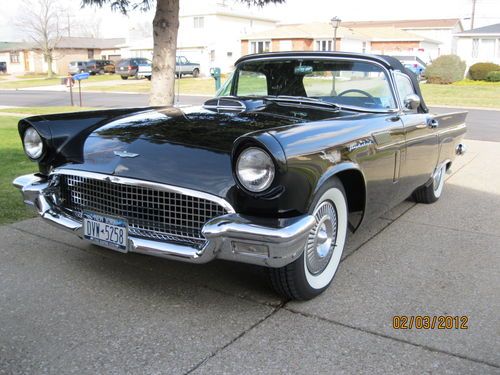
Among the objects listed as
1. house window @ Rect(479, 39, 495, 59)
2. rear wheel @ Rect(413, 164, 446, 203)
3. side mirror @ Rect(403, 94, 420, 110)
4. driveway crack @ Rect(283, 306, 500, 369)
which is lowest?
driveway crack @ Rect(283, 306, 500, 369)

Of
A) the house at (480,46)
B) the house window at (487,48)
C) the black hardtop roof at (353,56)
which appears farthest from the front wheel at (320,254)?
the house window at (487,48)

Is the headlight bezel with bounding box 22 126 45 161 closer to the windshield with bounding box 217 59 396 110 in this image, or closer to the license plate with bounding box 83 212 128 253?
the license plate with bounding box 83 212 128 253

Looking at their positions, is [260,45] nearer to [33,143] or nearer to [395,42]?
[395,42]

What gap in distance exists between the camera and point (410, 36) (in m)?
44.8

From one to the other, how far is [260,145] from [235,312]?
3.30 ft

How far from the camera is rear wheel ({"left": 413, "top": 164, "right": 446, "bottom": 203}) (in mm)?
5438

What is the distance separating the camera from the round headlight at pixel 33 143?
12.2 ft

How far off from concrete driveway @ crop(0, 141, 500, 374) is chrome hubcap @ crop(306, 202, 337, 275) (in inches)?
8.6

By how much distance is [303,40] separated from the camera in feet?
137

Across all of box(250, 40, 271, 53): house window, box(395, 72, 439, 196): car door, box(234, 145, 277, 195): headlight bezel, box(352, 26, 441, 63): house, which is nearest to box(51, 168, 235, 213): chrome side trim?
box(234, 145, 277, 195): headlight bezel

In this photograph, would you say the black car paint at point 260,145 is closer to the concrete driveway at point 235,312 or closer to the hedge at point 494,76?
the concrete driveway at point 235,312

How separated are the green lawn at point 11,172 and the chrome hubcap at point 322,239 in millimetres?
2025

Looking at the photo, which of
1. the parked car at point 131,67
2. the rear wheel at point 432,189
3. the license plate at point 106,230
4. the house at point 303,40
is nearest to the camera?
the license plate at point 106,230

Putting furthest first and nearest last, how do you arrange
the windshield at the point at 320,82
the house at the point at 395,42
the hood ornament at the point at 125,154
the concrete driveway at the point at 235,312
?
the house at the point at 395,42, the windshield at the point at 320,82, the hood ornament at the point at 125,154, the concrete driveway at the point at 235,312
